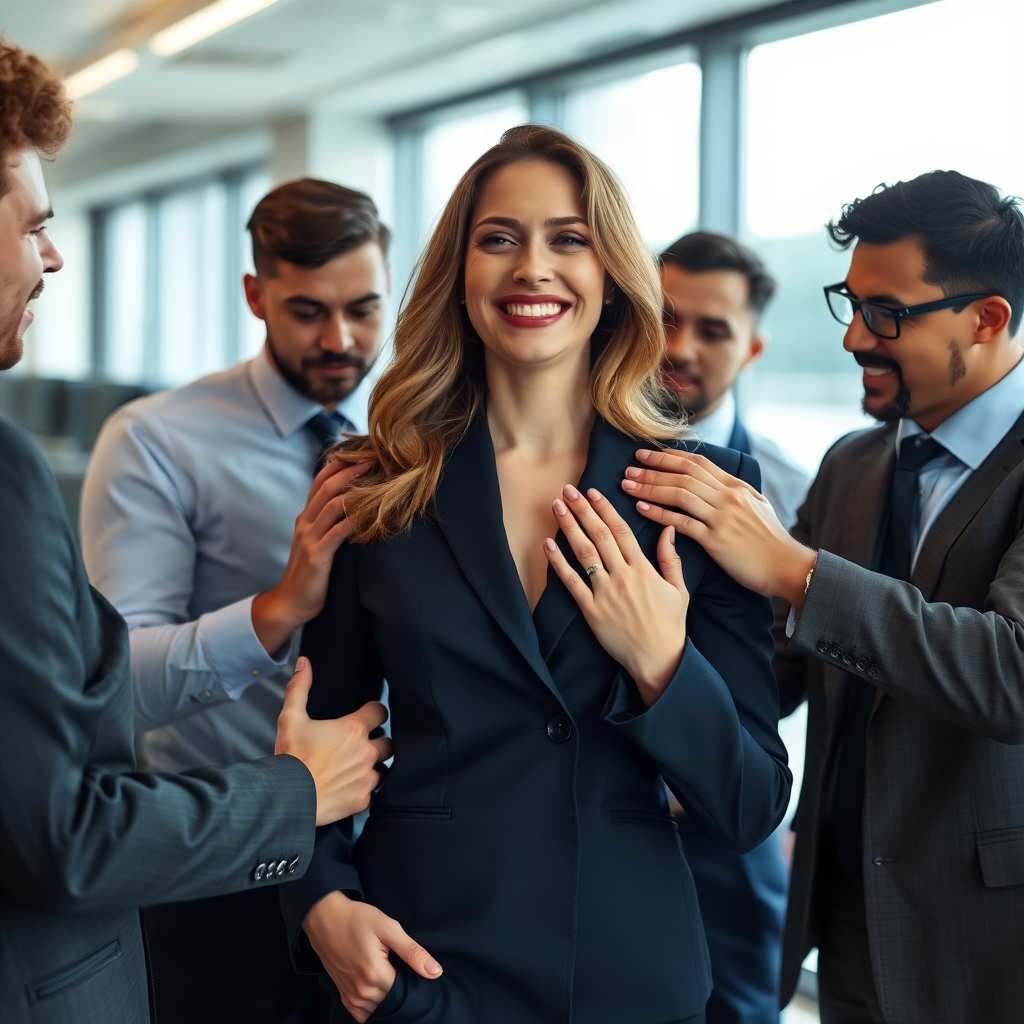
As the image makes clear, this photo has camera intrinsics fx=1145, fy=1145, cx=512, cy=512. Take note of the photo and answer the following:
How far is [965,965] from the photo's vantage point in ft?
5.84

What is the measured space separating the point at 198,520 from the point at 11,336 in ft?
3.34

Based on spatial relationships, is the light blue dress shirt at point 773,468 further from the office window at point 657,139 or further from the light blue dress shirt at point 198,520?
the office window at point 657,139

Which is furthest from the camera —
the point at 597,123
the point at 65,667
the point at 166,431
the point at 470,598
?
the point at 597,123

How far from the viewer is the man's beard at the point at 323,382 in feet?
7.95

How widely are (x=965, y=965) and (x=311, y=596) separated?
118 centimetres

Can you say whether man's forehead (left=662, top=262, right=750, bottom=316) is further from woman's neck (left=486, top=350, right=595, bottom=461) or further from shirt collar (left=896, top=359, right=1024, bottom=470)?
woman's neck (left=486, top=350, right=595, bottom=461)

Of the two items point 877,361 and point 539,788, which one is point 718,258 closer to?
point 877,361

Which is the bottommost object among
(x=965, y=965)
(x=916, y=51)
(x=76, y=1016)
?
(x=965, y=965)

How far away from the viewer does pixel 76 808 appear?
120 centimetres

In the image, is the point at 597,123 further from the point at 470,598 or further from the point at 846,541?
the point at 470,598

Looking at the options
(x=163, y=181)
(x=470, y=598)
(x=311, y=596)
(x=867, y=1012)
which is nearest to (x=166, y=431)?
(x=311, y=596)

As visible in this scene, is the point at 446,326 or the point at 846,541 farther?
the point at 846,541

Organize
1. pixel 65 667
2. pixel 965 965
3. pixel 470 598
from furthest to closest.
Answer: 1. pixel 965 965
2. pixel 470 598
3. pixel 65 667

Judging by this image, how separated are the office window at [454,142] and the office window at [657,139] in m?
0.76
